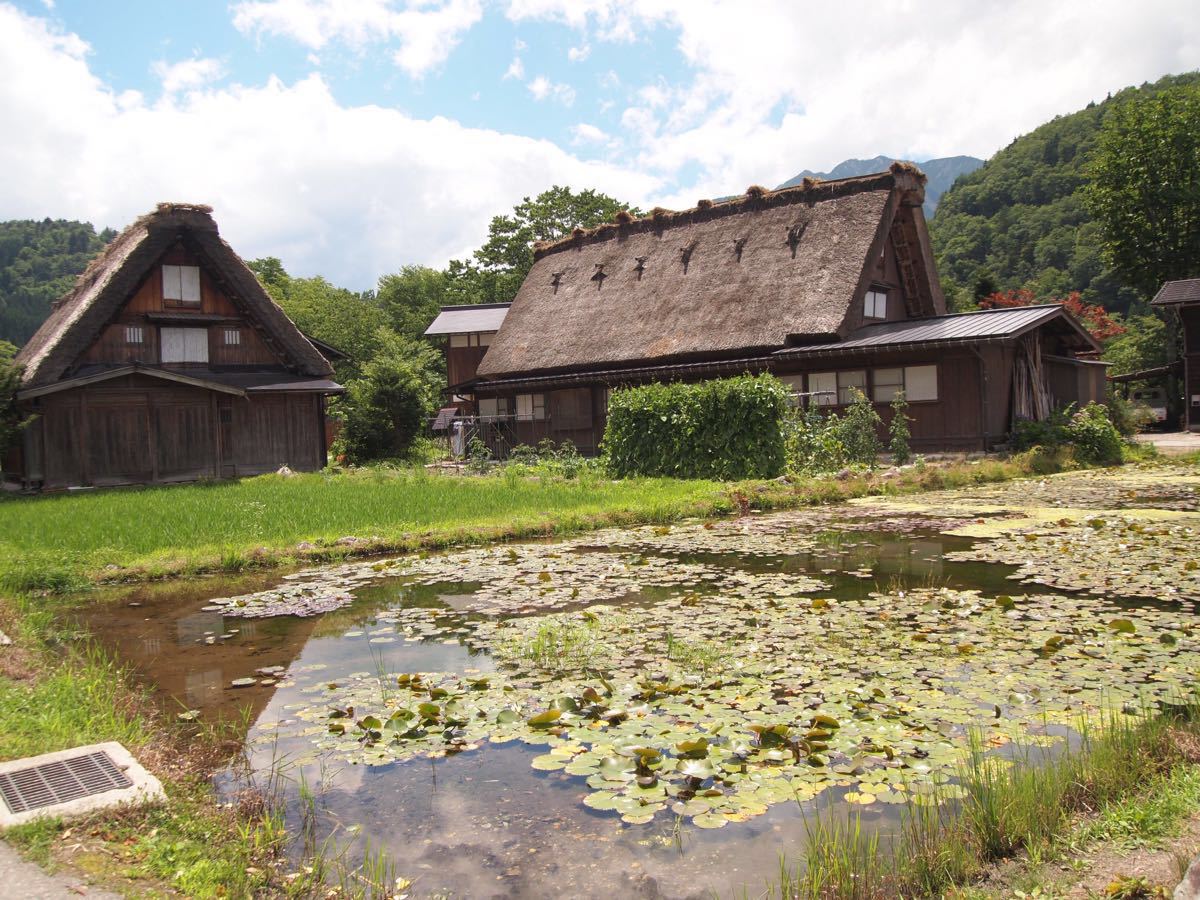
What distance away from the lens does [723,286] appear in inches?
944

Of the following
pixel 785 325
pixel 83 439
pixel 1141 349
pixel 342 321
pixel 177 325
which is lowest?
pixel 83 439

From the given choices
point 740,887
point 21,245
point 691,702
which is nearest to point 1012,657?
point 691,702

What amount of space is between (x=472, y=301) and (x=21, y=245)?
39225 millimetres

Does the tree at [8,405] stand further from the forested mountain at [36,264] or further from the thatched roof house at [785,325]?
the forested mountain at [36,264]

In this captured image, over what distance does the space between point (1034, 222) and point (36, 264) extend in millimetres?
65754

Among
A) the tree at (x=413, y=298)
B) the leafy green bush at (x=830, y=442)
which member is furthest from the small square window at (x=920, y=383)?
the tree at (x=413, y=298)

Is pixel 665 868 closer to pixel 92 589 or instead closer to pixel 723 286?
pixel 92 589

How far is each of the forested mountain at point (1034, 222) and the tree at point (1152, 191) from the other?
7.92 meters

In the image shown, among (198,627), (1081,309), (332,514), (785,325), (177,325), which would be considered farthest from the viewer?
(1081,309)

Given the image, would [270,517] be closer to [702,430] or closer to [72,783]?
[702,430]

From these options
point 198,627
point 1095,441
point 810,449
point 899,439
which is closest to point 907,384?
point 899,439

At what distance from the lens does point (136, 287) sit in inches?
865

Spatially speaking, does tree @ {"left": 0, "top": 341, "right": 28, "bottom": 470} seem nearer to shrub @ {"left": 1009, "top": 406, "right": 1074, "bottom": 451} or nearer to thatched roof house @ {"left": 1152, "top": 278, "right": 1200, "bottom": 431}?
shrub @ {"left": 1009, "top": 406, "right": 1074, "bottom": 451}

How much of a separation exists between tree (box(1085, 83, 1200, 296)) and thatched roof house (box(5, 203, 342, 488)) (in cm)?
3184
